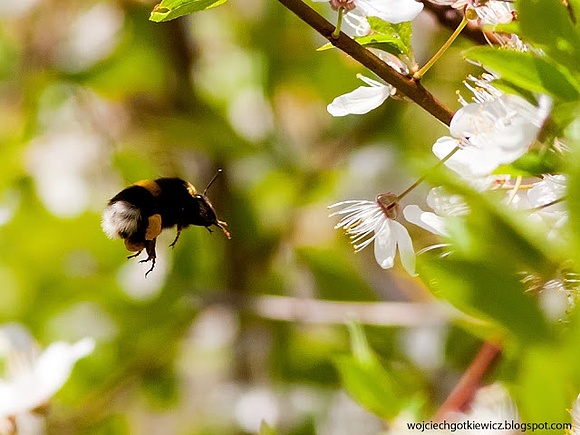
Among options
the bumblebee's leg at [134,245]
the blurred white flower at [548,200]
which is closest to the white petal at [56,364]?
the bumblebee's leg at [134,245]

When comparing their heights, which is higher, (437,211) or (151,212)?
(437,211)

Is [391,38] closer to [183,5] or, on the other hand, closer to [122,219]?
[183,5]

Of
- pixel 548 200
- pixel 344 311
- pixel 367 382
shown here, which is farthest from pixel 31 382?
pixel 548 200

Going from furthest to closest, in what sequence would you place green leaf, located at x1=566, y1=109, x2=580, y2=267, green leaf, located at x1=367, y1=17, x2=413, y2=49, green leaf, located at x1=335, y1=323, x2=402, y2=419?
green leaf, located at x1=335, y1=323, x2=402, y2=419 → green leaf, located at x1=367, y1=17, x2=413, y2=49 → green leaf, located at x1=566, y1=109, x2=580, y2=267

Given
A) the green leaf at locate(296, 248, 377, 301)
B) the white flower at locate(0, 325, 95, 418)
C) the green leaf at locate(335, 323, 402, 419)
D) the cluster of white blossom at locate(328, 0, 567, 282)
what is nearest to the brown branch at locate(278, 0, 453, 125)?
the cluster of white blossom at locate(328, 0, 567, 282)

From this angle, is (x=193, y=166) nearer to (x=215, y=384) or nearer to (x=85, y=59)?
(x=85, y=59)

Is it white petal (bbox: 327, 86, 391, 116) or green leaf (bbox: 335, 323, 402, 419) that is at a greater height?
white petal (bbox: 327, 86, 391, 116)

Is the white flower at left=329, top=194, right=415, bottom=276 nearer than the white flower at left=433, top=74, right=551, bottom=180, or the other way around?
the white flower at left=433, top=74, right=551, bottom=180

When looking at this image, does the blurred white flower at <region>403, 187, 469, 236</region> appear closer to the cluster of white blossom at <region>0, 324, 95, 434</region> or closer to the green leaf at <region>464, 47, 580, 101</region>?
the green leaf at <region>464, 47, 580, 101</region>
